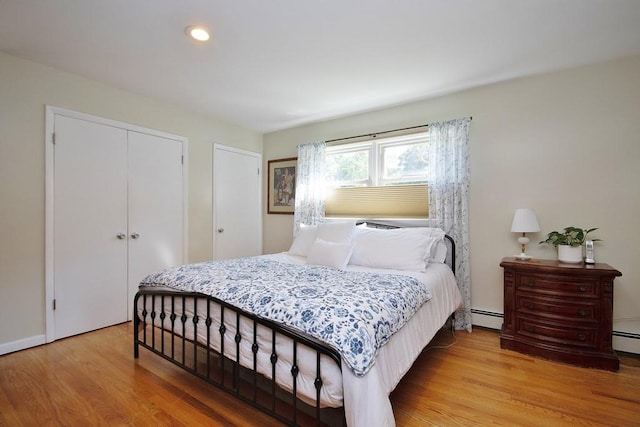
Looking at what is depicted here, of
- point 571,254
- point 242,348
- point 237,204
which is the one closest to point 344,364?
point 242,348

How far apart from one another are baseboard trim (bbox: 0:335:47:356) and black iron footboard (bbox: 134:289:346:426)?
1.04 metres

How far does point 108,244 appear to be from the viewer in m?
3.12

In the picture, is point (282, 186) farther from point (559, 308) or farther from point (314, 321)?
point (559, 308)

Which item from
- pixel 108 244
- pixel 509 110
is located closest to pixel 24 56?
pixel 108 244

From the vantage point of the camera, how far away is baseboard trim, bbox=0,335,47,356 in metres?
2.48

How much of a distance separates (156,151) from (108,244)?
115 cm

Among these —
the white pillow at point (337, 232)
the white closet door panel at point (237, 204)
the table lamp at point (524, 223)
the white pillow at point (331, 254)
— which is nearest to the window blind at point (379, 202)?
the white pillow at point (337, 232)

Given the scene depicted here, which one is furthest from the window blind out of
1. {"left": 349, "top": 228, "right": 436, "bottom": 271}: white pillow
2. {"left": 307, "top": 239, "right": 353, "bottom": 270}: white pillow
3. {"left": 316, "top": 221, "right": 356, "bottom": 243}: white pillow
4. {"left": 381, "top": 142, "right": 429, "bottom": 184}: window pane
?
{"left": 307, "top": 239, "right": 353, "bottom": 270}: white pillow

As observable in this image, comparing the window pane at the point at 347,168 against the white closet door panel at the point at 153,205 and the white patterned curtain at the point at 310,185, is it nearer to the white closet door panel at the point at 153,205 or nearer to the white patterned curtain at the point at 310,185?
the white patterned curtain at the point at 310,185

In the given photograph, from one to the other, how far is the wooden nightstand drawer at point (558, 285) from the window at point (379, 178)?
1.16 m

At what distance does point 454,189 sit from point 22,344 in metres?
4.23

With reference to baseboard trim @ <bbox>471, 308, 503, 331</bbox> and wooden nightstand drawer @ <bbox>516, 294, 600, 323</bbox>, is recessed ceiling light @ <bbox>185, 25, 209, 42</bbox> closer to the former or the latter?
wooden nightstand drawer @ <bbox>516, 294, 600, 323</bbox>

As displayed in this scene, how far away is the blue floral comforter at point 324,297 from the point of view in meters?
1.37

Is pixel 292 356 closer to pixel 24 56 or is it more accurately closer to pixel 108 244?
pixel 108 244
